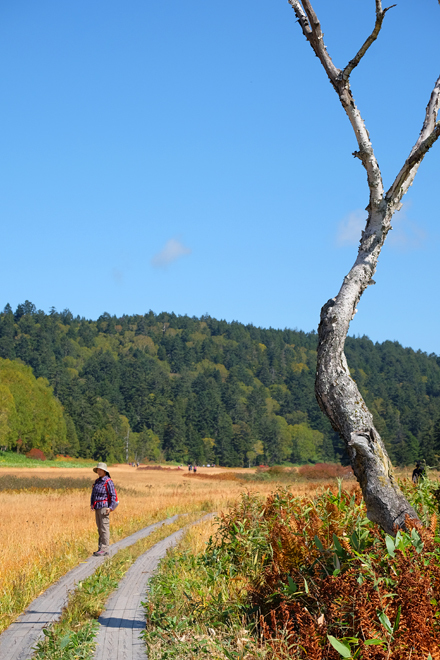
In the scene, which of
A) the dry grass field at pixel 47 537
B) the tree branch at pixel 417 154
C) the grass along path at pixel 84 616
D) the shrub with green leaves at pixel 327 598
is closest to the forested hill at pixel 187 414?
the dry grass field at pixel 47 537

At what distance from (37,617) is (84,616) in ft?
1.83

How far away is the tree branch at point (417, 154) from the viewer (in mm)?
5449

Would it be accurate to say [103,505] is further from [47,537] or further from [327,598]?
[327,598]

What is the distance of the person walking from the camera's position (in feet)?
35.1

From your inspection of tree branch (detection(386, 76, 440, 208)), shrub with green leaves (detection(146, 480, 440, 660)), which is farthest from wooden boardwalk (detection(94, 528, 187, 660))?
tree branch (detection(386, 76, 440, 208))

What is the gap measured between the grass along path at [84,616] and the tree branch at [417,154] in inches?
204

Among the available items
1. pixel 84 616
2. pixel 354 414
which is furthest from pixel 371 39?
pixel 84 616

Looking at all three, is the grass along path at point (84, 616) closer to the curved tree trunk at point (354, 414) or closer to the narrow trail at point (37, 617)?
the narrow trail at point (37, 617)

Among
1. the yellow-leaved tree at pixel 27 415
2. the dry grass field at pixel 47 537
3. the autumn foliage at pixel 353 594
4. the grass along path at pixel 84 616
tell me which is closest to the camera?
the autumn foliage at pixel 353 594

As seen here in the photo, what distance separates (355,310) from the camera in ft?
18.2

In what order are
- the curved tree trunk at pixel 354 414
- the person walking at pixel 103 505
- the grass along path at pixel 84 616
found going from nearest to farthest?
1. the curved tree trunk at pixel 354 414
2. the grass along path at pixel 84 616
3. the person walking at pixel 103 505

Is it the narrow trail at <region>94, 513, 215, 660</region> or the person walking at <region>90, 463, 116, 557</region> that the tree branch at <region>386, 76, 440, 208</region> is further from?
the person walking at <region>90, 463, 116, 557</region>

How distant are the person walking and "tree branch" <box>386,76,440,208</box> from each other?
7.42 meters

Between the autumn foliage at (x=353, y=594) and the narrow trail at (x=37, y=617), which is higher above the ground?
the autumn foliage at (x=353, y=594)
